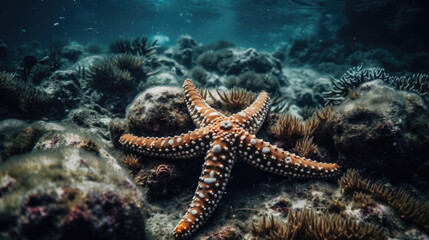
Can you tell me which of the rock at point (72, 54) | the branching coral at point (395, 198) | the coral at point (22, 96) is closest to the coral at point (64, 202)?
the branching coral at point (395, 198)

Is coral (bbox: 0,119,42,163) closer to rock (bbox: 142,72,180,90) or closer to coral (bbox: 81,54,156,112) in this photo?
coral (bbox: 81,54,156,112)

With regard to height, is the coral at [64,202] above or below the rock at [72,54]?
above

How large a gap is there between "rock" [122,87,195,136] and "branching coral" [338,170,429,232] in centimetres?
365

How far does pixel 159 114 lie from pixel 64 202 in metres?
3.18

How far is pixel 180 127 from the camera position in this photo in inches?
211

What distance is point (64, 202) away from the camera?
2256mm

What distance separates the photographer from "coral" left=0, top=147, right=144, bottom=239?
83.7 inches

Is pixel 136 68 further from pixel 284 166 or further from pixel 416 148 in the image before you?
pixel 416 148

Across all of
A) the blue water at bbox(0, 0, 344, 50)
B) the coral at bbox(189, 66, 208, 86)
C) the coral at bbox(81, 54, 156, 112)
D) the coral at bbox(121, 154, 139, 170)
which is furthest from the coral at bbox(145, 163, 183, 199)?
the blue water at bbox(0, 0, 344, 50)

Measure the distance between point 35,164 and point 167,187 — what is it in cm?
258

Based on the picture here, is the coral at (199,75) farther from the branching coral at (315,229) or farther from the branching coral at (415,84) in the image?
the branching coral at (315,229)

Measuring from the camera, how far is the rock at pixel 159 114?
17.3ft

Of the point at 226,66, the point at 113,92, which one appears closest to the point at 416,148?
the point at 113,92

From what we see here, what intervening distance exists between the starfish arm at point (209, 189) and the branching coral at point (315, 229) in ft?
2.79
